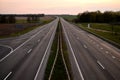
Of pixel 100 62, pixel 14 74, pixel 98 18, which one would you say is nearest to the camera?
pixel 14 74

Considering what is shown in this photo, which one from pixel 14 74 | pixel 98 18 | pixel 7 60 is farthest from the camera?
pixel 98 18

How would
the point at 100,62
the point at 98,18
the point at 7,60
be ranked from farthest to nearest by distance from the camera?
1. the point at 98,18
2. the point at 7,60
3. the point at 100,62

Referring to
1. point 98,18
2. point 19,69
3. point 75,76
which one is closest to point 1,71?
point 19,69

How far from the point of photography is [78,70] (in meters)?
19.3

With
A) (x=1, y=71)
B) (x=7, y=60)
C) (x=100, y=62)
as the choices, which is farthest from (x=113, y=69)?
(x=7, y=60)

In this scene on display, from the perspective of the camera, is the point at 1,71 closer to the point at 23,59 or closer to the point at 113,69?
the point at 23,59

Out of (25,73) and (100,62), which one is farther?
(100,62)

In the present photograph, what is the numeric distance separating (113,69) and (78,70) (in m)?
3.06

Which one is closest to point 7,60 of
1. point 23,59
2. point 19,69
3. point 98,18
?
point 23,59

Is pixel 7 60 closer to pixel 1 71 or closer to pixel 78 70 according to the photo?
pixel 1 71

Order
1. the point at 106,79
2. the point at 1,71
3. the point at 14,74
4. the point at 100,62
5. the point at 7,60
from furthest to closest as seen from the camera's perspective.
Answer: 1. the point at 7,60
2. the point at 100,62
3. the point at 1,71
4. the point at 14,74
5. the point at 106,79

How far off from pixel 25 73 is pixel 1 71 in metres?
2.35

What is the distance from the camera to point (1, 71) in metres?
19.3

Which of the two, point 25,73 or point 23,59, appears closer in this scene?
point 25,73
